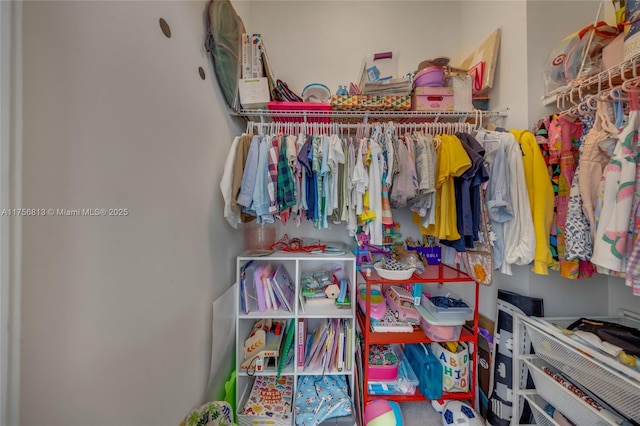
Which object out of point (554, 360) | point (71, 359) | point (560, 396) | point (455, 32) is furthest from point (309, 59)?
point (560, 396)

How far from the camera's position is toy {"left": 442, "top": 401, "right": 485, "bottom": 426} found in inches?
46.9

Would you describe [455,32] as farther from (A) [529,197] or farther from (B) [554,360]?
(B) [554,360]

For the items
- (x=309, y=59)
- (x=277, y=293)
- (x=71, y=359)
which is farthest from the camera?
(x=309, y=59)

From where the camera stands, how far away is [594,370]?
0.82m

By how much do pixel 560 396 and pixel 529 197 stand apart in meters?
0.92

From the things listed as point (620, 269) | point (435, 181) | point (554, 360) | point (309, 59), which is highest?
point (309, 59)

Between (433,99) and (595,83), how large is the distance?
0.67m

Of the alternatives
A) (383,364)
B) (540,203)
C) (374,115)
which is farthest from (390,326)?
(374,115)

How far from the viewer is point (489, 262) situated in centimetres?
113

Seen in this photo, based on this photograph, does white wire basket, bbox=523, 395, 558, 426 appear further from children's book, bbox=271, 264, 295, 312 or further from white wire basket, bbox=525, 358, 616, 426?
children's book, bbox=271, 264, 295, 312

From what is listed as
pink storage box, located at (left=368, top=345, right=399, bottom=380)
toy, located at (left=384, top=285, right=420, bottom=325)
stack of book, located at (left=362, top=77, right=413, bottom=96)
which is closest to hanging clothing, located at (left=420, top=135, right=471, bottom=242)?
stack of book, located at (left=362, top=77, right=413, bottom=96)

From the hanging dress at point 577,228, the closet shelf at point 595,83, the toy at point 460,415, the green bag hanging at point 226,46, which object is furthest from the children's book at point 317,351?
the closet shelf at point 595,83

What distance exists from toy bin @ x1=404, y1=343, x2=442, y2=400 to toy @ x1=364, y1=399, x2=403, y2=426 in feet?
0.69

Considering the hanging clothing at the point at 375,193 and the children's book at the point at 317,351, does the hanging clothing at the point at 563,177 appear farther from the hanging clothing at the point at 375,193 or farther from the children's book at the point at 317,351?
the children's book at the point at 317,351
